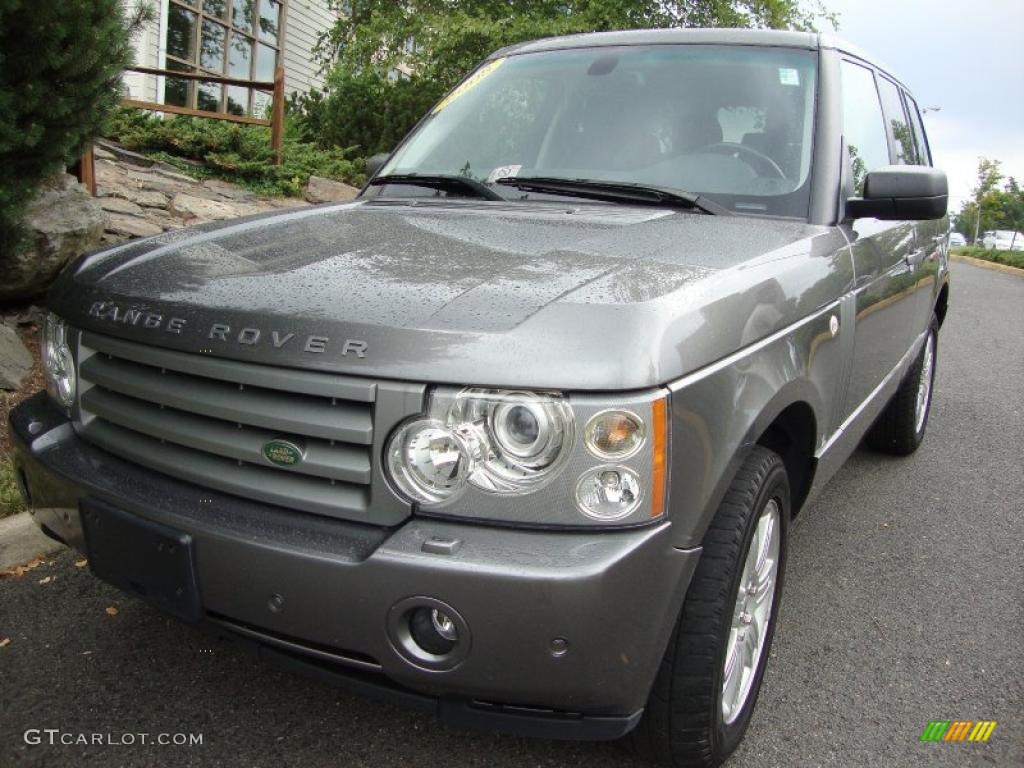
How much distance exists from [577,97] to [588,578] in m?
2.17

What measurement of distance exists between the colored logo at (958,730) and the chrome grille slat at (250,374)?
177 centimetres

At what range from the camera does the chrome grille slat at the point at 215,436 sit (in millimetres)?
1761

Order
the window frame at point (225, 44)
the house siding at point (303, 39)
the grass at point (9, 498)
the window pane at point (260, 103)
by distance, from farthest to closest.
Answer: the house siding at point (303, 39) < the window pane at point (260, 103) < the window frame at point (225, 44) < the grass at point (9, 498)

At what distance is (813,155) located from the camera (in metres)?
2.87

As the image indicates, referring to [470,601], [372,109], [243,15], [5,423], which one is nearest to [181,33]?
[243,15]

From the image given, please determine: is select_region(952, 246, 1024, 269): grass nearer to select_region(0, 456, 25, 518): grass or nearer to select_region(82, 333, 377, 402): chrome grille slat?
select_region(0, 456, 25, 518): grass

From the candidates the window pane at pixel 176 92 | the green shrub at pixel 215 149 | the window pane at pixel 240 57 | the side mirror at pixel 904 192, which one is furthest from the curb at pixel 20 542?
the window pane at pixel 240 57

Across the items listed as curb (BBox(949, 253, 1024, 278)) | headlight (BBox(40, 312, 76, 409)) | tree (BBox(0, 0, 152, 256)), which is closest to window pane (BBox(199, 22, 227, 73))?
tree (BBox(0, 0, 152, 256))

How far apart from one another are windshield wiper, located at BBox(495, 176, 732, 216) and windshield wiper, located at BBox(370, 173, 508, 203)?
9 cm

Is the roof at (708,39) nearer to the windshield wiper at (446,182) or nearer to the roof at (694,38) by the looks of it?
the roof at (694,38)

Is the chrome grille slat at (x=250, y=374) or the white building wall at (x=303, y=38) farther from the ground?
the white building wall at (x=303, y=38)

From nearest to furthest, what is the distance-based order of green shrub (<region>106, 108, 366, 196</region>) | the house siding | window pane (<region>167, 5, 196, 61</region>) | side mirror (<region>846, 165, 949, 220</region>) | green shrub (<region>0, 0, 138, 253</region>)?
side mirror (<region>846, 165, 949, 220</region>) → green shrub (<region>0, 0, 138, 253</region>) → green shrub (<region>106, 108, 366, 196</region>) → window pane (<region>167, 5, 196, 61</region>) → the house siding

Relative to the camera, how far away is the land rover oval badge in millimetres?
1796

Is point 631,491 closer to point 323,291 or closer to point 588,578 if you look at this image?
point 588,578
